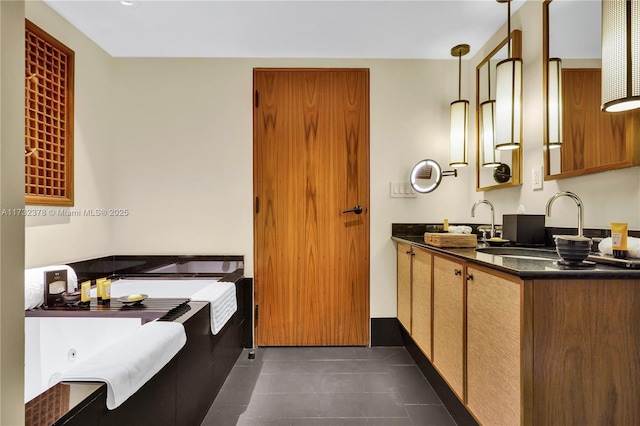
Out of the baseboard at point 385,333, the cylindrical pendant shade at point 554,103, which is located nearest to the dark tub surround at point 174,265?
the baseboard at point 385,333

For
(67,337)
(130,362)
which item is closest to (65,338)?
(67,337)

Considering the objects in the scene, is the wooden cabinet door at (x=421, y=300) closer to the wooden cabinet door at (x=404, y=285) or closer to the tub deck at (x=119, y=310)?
the wooden cabinet door at (x=404, y=285)

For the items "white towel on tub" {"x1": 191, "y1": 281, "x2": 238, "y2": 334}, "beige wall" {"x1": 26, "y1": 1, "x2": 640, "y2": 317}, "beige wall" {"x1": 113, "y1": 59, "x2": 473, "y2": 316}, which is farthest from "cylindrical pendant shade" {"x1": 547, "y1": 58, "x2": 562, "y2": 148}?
"white towel on tub" {"x1": 191, "y1": 281, "x2": 238, "y2": 334}

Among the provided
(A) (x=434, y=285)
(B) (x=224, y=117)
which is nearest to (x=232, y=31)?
(B) (x=224, y=117)

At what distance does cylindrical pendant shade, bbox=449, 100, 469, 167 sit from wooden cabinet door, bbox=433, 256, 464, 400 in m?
1.06

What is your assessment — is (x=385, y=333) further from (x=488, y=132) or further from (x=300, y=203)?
(x=488, y=132)

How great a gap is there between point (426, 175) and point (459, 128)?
417 millimetres

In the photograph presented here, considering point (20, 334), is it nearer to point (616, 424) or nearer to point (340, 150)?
point (616, 424)

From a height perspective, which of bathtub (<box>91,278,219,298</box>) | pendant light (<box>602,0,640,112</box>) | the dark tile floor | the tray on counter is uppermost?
pendant light (<box>602,0,640,112</box>)

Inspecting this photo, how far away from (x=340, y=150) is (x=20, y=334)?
2.39m

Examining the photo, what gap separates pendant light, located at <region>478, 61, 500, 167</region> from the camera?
7.18ft

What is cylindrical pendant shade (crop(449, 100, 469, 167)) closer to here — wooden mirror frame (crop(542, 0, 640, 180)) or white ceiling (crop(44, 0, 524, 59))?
white ceiling (crop(44, 0, 524, 59))

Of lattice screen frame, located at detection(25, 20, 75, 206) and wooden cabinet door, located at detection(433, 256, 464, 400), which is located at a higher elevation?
lattice screen frame, located at detection(25, 20, 75, 206)

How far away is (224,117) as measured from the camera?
2.65 metres
